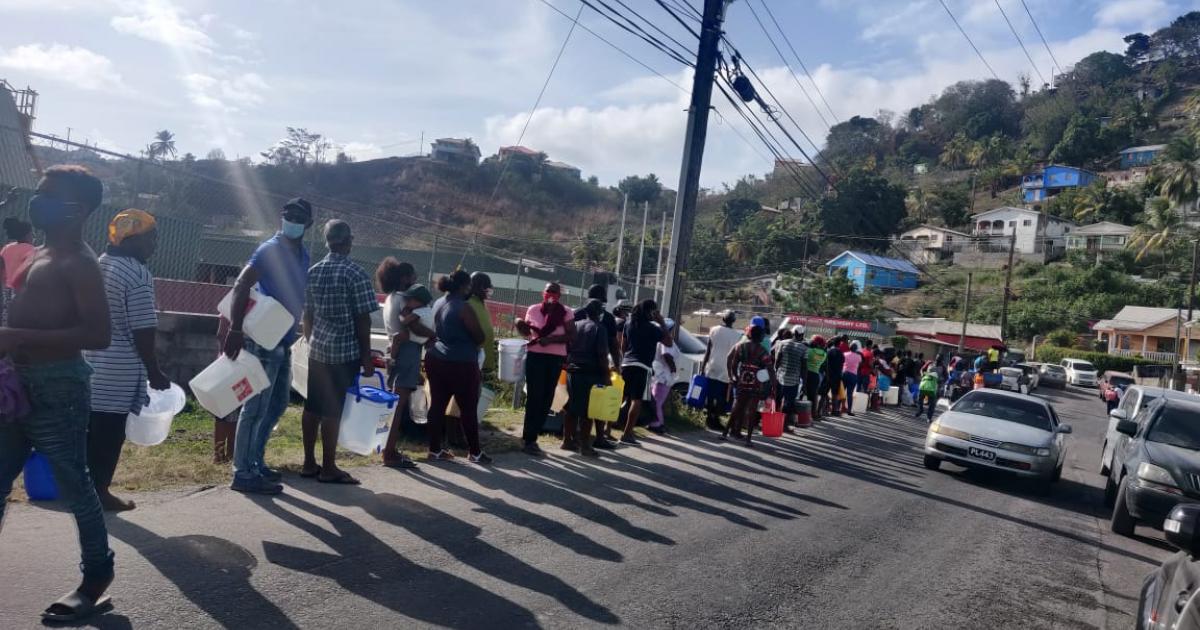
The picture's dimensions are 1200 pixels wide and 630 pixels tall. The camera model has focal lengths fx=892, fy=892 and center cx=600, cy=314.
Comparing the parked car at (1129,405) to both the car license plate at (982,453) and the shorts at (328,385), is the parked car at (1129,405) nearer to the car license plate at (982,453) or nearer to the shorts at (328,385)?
the car license plate at (982,453)

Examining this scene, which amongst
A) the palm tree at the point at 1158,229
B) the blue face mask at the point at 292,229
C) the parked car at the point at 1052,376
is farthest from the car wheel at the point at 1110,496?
the palm tree at the point at 1158,229

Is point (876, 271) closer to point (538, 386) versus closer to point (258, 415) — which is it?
point (538, 386)

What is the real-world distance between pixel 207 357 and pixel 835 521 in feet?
23.0

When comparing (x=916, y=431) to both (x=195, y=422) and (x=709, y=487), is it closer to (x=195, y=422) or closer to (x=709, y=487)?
(x=709, y=487)

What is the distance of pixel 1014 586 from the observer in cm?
643

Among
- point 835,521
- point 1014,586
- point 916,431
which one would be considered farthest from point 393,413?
point 916,431

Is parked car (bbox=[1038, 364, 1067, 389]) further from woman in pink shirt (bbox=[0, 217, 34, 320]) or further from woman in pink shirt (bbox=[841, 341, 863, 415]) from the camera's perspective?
woman in pink shirt (bbox=[0, 217, 34, 320])

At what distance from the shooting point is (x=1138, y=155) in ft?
341

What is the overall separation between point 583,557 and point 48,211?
137 inches

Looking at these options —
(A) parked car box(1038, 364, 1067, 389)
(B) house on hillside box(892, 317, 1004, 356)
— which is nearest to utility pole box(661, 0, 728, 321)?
(A) parked car box(1038, 364, 1067, 389)

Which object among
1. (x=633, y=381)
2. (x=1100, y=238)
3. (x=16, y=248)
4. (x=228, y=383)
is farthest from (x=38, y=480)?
(x=1100, y=238)

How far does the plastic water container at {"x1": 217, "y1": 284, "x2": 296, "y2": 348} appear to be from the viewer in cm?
595

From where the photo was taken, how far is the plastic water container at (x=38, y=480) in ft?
17.3

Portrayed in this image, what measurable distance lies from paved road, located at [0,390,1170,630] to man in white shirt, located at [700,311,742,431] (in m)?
3.66
